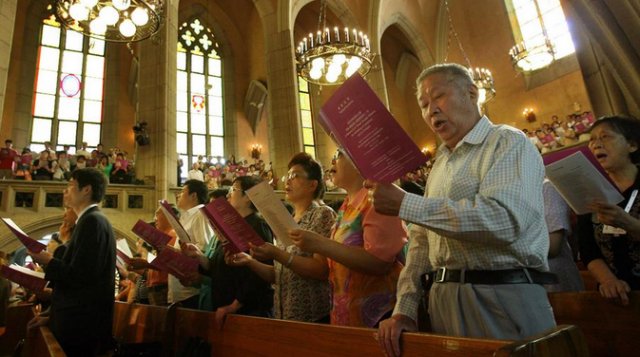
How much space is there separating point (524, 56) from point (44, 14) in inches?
548

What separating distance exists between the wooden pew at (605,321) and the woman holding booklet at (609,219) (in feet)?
0.29

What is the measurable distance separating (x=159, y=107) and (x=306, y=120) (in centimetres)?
624

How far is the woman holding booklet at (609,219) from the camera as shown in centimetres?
154

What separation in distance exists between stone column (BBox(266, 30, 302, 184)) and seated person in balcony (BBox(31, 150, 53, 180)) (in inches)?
179

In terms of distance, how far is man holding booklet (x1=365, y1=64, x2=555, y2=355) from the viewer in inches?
37.7

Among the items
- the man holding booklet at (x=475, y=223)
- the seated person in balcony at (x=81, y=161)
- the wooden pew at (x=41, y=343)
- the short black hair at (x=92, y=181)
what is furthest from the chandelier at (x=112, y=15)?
the man holding booklet at (x=475, y=223)

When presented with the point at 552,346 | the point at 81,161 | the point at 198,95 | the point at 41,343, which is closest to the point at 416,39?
the point at 198,95

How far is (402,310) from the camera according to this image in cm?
119

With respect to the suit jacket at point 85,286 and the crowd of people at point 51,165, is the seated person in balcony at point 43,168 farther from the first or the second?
the suit jacket at point 85,286

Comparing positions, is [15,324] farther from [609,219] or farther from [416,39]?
[416,39]

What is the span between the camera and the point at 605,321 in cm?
139

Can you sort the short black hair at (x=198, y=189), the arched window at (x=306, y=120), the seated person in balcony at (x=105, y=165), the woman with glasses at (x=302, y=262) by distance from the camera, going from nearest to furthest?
1. the woman with glasses at (x=302, y=262)
2. the short black hair at (x=198, y=189)
3. the seated person in balcony at (x=105, y=165)
4. the arched window at (x=306, y=120)

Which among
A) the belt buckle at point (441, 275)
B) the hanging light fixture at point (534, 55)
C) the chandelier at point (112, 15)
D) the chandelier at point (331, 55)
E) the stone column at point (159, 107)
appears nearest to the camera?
the belt buckle at point (441, 275)

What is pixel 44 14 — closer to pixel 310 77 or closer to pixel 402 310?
pixel 310 77
